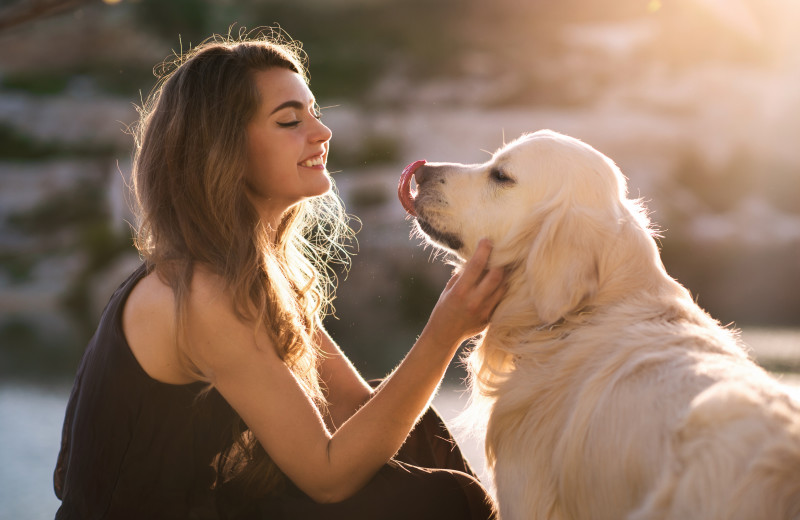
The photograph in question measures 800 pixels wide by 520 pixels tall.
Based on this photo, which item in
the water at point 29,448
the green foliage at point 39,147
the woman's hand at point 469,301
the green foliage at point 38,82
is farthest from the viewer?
the green foliage at point 38,82

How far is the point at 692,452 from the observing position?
142 cm

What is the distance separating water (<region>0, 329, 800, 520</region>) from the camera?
12.1ft

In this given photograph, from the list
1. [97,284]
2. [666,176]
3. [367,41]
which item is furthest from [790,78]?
[97,284]

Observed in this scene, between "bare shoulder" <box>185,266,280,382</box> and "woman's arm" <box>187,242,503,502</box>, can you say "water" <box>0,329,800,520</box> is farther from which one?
"bare shoulder" <box>185,266,280,382</box>

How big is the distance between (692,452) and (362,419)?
90cm

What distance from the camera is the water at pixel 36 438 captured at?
3680 mm

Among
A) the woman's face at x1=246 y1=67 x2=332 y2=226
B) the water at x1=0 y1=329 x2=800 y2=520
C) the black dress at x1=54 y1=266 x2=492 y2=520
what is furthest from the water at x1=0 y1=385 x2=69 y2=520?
the woman's face at x1=246 y1=67 x2=332 y2=226

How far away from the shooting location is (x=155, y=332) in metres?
1.96

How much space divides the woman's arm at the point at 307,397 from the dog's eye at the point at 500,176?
0.26 meters

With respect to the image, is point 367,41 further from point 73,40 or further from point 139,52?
point 73,40

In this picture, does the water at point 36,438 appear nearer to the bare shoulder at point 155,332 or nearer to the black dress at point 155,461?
the black dress at point 155,461

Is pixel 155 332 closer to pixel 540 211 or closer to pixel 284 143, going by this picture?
pixel 284 143

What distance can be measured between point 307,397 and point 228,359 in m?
0.23

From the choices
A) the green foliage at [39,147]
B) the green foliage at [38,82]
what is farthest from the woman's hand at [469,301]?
the green foliage at [38,82]
